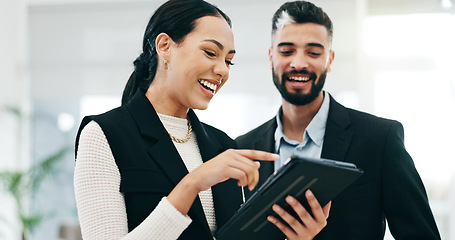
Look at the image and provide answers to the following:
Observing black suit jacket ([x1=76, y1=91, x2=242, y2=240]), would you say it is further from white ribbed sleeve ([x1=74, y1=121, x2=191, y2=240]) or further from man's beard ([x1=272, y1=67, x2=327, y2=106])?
man's beard ([x1=272, y1=67, x2=327, y2=106])

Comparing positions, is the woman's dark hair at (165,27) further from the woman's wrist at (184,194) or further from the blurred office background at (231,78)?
the blurred office background at (231,78)

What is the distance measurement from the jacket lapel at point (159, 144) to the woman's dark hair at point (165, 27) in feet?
0.39

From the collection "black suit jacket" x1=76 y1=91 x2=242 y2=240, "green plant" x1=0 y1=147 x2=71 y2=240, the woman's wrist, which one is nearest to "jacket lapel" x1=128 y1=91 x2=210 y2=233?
"black suit jacket" x1=76 y1=91 x2=242 y2=240

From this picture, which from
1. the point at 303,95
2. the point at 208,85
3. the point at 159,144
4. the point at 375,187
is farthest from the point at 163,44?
the point at 375,187

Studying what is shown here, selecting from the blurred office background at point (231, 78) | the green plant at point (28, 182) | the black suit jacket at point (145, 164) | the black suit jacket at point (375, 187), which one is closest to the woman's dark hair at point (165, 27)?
the black suit jacket at point (145, 164)

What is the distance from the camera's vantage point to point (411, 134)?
4680 mm

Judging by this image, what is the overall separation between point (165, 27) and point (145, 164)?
15.3 inches

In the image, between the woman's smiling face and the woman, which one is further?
the woman's smiling face

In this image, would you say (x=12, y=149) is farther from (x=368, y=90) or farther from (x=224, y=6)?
(x=368, y=90)

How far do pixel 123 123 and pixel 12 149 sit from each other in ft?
14.9

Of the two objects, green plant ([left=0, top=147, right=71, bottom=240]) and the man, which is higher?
the man

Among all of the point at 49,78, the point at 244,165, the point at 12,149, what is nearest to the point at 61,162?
the point at 12,149

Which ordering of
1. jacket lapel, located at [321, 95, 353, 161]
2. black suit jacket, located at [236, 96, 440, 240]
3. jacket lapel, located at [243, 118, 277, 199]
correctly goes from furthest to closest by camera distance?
jacket lapel, located at [243, 118, 277, 199], jacket lapel, located at [321, 95, 353, 161], black suit jacket, located at [236, 96, 440, 240]

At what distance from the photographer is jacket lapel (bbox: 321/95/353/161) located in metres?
2.08
